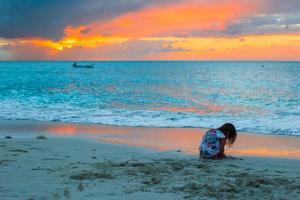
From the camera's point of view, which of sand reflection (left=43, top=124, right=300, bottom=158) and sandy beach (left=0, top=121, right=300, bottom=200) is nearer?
sandy beach (left=0, top=121, right=300, bottom=200)

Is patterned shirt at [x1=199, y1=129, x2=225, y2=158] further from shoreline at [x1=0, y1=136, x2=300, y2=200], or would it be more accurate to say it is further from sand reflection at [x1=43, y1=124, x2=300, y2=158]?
sand reflection at [x1=43, y1=124, x2=300, y2=158]

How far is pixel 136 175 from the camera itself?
21.7 ft

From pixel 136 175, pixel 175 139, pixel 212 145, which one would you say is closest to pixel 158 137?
pixel 175 139

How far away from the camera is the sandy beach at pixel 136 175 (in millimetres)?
5555

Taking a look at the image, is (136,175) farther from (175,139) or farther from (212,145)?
(175,139)

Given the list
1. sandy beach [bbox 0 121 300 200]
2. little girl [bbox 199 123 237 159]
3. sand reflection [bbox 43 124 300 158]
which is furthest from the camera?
sand reflection [bbox 43 124 300 158]

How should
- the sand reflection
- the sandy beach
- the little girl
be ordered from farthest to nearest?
the sand reflection
the little girl
the sandy beach

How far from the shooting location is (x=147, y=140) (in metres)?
11.5

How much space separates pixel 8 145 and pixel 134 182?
14.6 feet

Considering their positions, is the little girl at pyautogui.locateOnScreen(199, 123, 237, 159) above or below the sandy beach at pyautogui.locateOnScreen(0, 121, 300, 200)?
above

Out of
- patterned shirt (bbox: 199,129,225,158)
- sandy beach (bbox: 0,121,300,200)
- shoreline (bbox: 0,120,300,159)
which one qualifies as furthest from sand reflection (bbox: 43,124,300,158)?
patterned shirt (bbox: 199,129,225,158)

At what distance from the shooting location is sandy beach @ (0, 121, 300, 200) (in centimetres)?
555

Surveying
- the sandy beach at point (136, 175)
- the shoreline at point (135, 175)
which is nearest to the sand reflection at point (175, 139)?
the sandy beach at point (136, 175)

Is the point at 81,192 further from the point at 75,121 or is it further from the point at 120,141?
the point at 75,121
